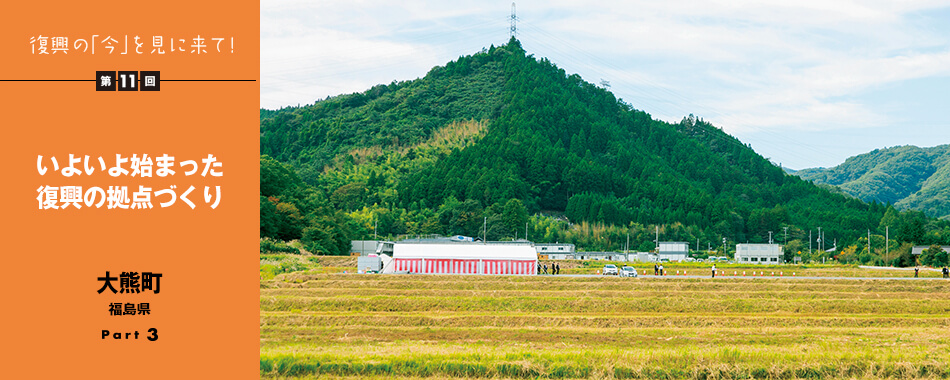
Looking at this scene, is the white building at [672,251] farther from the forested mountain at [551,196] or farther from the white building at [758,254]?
the forested mountain at [551,196]

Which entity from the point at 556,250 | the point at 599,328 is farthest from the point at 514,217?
the point at 599,328

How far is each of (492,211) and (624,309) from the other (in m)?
101

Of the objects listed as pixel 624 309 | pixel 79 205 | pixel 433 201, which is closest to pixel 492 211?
pixel 433 201

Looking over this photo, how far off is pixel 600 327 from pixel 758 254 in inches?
3117

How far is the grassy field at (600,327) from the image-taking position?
2094 cm

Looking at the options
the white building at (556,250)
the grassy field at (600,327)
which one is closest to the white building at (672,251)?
the white building at (556,250)

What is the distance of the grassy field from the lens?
68.7 feet

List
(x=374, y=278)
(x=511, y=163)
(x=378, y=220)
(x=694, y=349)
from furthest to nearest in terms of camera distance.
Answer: (x=511, y=163)
(x=378, y=220)
(x=374, y=278)
(x=694, y=349)

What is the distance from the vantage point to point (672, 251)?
112 m

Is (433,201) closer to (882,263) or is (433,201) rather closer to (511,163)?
(511,163)

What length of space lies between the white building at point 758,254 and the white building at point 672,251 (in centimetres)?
985

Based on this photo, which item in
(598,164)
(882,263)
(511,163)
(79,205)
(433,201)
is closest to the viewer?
(79,205)

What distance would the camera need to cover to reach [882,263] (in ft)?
277

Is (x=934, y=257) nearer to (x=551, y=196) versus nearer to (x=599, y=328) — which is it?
(x=599, y=328)
